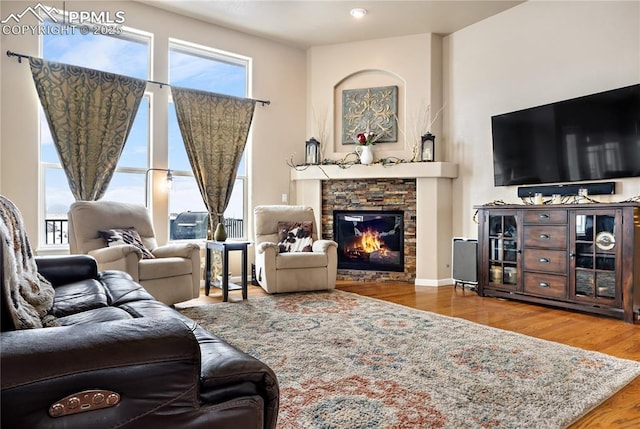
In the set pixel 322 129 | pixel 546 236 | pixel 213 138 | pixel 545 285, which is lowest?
pixel 545 285

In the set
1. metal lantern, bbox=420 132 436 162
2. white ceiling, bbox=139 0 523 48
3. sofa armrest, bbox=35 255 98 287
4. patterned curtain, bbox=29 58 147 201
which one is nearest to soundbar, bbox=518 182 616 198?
metal lantern, bbox=420 132 436 162

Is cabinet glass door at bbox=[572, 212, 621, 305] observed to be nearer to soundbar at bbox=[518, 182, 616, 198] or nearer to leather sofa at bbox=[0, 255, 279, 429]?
soundbar at bbox=[518, 182, 616, 198]

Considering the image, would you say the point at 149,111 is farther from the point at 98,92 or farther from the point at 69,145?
the point at 69,145

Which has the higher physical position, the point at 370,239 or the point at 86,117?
→ the point at 86,117

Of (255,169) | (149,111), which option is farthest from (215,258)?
(149,111)

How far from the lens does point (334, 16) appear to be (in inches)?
200

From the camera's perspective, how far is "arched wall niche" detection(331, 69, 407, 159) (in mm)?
5711

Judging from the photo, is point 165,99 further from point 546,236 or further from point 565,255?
point 565,255

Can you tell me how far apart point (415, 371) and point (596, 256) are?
239 cm

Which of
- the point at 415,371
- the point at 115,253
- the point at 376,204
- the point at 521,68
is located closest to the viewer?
the point at 415,371

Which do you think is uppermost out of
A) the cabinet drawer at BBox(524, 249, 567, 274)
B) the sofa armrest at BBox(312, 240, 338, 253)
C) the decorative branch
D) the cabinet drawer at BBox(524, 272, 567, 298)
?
the decorative branch

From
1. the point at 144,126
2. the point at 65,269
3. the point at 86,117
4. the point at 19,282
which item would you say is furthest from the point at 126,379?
the point at 144,126

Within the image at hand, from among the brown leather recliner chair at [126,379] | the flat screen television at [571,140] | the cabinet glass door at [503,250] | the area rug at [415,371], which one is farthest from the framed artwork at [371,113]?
the brown leather recliner chair at [126,379]

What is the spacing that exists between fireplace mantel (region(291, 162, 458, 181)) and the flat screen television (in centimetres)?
62
